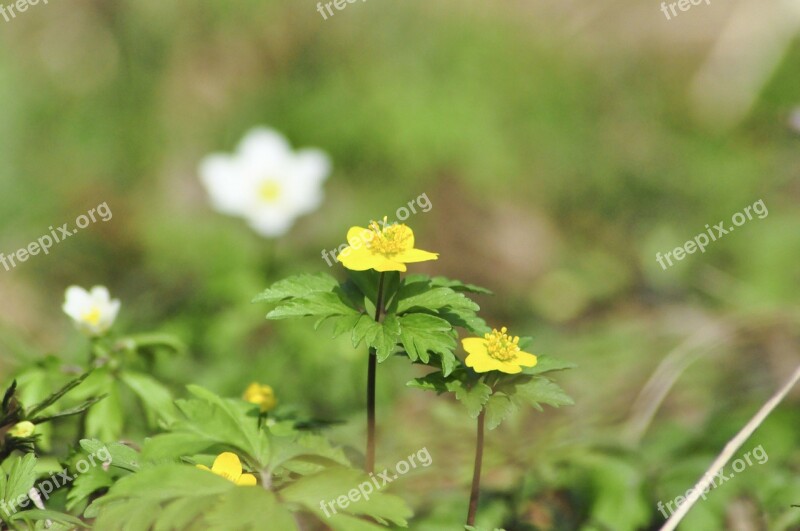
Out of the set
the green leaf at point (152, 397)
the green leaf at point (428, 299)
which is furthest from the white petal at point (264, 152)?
the green leaf at point (428, 299)

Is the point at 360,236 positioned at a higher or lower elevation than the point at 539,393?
higher

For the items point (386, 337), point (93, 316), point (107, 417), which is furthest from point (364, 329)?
point (93, 316)

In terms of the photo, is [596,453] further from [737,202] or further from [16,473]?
[737,202]

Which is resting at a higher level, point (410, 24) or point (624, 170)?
point (410, 24)

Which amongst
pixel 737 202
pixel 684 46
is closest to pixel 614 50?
pixel 684 46

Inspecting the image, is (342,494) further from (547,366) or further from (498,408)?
(547,366)

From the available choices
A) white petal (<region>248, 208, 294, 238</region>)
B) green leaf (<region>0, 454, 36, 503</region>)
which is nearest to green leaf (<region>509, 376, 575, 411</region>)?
green leaf (<region>0, 454, 36, 503</region>)
